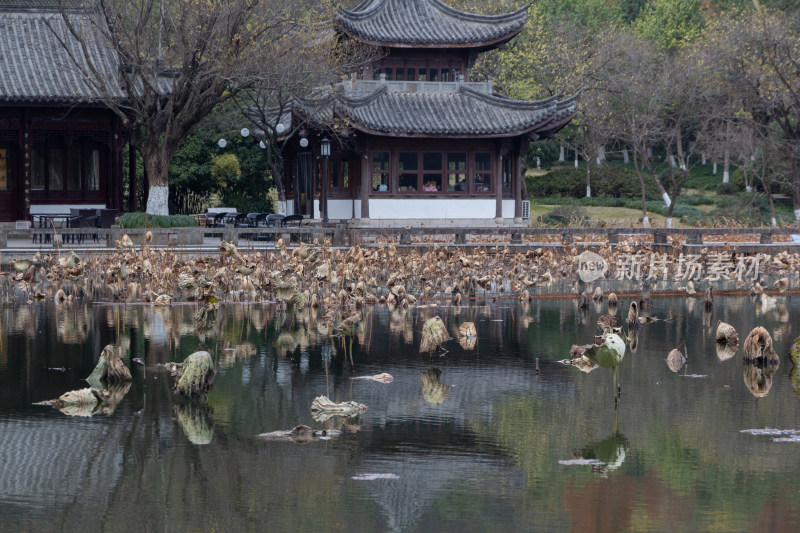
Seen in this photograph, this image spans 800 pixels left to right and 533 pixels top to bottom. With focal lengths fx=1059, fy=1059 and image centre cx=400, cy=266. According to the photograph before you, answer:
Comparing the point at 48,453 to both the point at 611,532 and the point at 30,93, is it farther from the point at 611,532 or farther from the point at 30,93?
the point at 30,93

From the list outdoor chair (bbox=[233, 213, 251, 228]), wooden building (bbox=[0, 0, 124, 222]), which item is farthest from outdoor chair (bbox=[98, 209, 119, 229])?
outdoor chair (bbox=[233, 213, 251, 228])

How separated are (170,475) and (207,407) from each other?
2.80 meters

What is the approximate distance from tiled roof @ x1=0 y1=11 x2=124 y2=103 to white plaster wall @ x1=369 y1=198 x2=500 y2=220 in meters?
9.81

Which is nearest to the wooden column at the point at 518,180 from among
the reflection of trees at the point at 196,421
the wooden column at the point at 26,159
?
the wooden column at the point at 26,159

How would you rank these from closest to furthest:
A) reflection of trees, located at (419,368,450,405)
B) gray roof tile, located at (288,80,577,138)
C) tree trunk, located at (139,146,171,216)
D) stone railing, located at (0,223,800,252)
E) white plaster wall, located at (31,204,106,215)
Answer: reflection of trees, located at (419,368,450,405) < stone railing, located at (0,223,800,252) < tree trunk, located at (139,146,171,216) < white plaster wall, located at (31,204,106,215) < gray roof tile, located at (288,80,577,138)

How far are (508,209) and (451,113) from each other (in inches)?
167

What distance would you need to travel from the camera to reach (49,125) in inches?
1336

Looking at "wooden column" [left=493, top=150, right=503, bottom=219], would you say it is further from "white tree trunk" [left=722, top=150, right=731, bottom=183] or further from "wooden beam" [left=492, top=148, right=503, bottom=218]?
"white tree trunk" [left=722, top=150, right=731, bottom=183]

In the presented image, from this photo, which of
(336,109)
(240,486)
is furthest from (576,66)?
(240,486)

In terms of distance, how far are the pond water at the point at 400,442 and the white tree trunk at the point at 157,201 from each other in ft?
48.0

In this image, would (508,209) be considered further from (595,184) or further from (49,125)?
(595,184)

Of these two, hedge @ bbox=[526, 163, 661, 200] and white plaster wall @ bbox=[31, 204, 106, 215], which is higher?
hedge @ bbox=[526, 163, 661, 200]

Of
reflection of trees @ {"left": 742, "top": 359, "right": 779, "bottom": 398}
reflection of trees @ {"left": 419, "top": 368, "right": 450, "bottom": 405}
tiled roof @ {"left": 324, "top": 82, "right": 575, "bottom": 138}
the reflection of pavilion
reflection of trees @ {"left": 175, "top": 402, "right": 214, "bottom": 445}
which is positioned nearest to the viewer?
the reflection of pavilion

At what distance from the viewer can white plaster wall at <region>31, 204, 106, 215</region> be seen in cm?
3428
